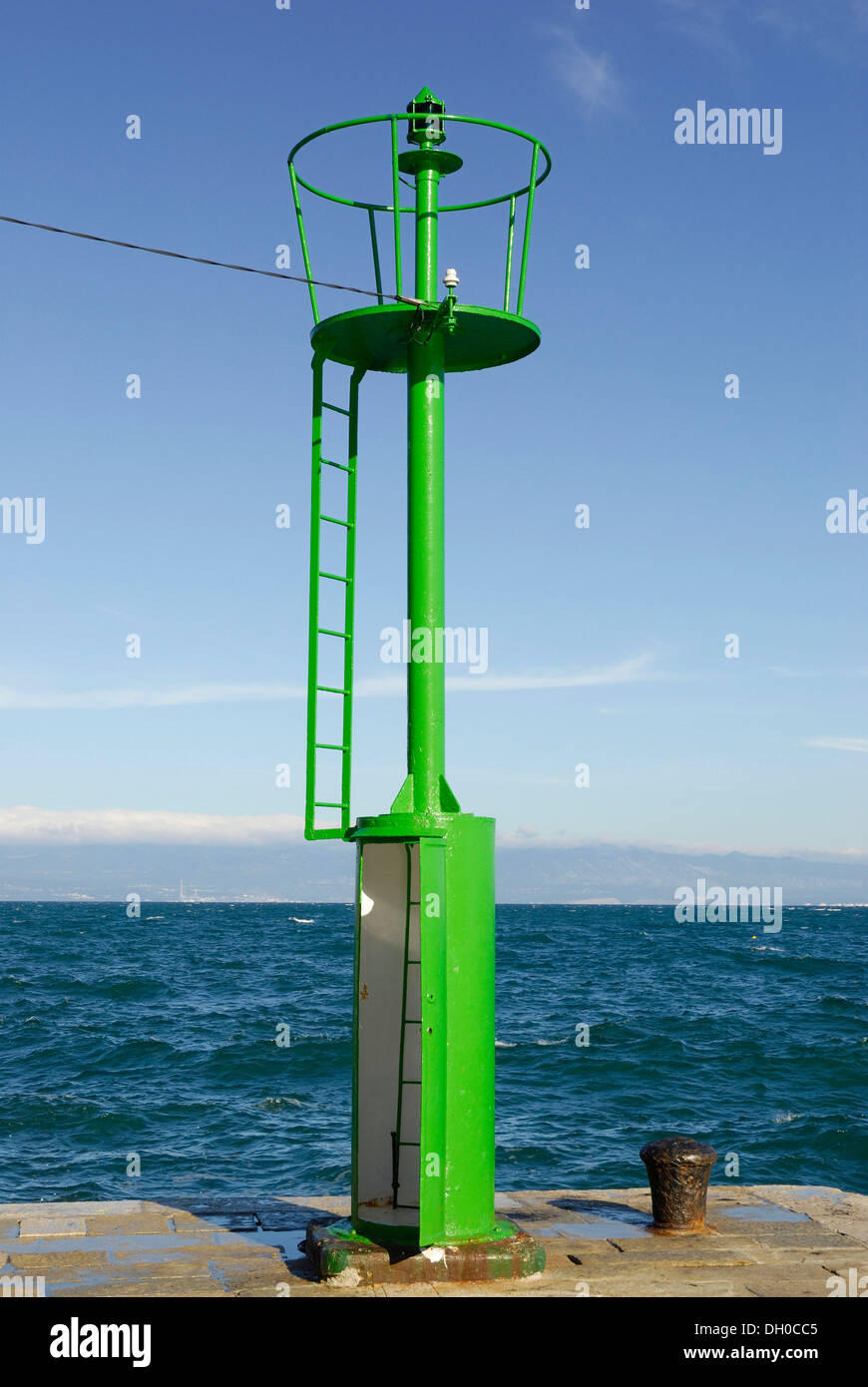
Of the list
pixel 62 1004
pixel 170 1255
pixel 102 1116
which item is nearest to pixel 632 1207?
pixel 170 1255

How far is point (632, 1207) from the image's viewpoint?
982 cm

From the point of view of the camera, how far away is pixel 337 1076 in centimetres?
2428

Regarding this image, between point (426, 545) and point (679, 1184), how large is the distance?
449cm

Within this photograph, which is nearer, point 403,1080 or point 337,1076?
point 403,1080

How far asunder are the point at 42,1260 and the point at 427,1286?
2.46 meters

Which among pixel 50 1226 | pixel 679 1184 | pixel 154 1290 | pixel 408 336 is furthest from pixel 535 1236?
pixel 408 336

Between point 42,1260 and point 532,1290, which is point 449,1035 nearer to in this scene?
point 532,1290

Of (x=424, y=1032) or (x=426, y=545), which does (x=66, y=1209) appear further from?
(x=426, y=545)

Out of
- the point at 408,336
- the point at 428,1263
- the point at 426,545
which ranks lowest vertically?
the point at 428,1263

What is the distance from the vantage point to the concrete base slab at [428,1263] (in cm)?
752

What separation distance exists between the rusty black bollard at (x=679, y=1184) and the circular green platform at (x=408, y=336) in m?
5.21

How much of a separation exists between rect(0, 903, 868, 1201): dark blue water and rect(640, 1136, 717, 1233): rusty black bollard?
19.1 ft

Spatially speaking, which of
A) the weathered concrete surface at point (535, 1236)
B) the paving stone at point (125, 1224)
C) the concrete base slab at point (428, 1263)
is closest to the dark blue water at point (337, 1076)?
the weathered concrete surface at point (535, 1236)

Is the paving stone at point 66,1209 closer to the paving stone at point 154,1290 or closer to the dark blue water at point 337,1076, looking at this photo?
the paving stone at point 154,1290
